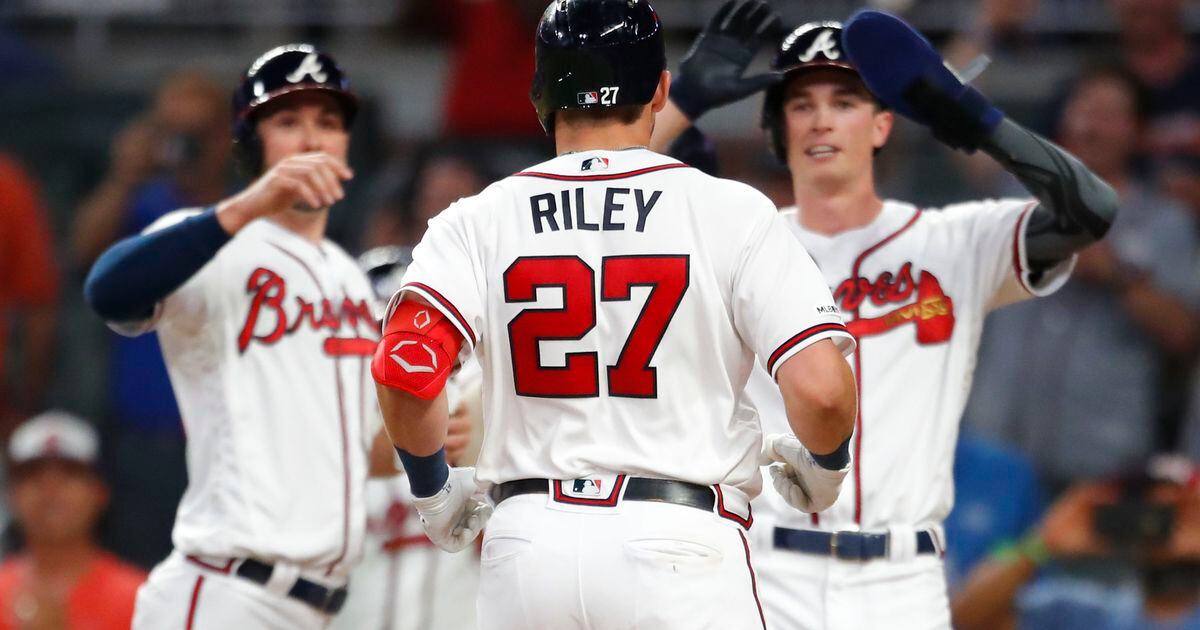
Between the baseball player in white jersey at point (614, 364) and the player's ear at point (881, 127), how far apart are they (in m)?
1.22

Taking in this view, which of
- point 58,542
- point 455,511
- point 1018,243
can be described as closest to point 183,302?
point 455,511

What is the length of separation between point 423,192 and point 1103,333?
3053mm

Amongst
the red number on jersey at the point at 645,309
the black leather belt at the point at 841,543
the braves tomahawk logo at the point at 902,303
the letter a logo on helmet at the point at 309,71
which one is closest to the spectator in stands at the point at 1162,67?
the braves tomahawk logo at the point at 902,303

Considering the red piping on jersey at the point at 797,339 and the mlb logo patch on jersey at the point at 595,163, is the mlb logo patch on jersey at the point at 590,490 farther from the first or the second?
the mlb logo patch on jersey at the point at 595,163

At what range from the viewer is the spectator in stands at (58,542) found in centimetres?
663

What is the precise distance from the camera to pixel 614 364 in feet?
11.1

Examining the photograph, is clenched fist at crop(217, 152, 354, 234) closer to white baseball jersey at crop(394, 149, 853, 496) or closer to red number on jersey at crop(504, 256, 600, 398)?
white baseball jersey at crop(394, 149, 853, 496)

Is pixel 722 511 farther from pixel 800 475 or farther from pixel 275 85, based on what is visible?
pixel 275 85

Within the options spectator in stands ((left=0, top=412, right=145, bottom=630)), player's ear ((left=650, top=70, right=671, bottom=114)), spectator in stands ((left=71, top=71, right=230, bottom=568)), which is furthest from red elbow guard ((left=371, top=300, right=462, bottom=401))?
spectator in stands ((left=71, top=71, right=230, bottom=568))

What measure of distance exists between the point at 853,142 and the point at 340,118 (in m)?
1.45

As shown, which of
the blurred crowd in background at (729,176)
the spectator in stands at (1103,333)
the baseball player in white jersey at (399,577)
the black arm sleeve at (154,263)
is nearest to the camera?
the black arm sleeve at (154,263)

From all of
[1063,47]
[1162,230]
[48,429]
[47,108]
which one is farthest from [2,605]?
[1063,47]

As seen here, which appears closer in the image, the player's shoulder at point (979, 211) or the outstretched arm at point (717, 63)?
the player's shoulder at point (979, 211)

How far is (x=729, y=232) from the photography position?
11.2 ft
